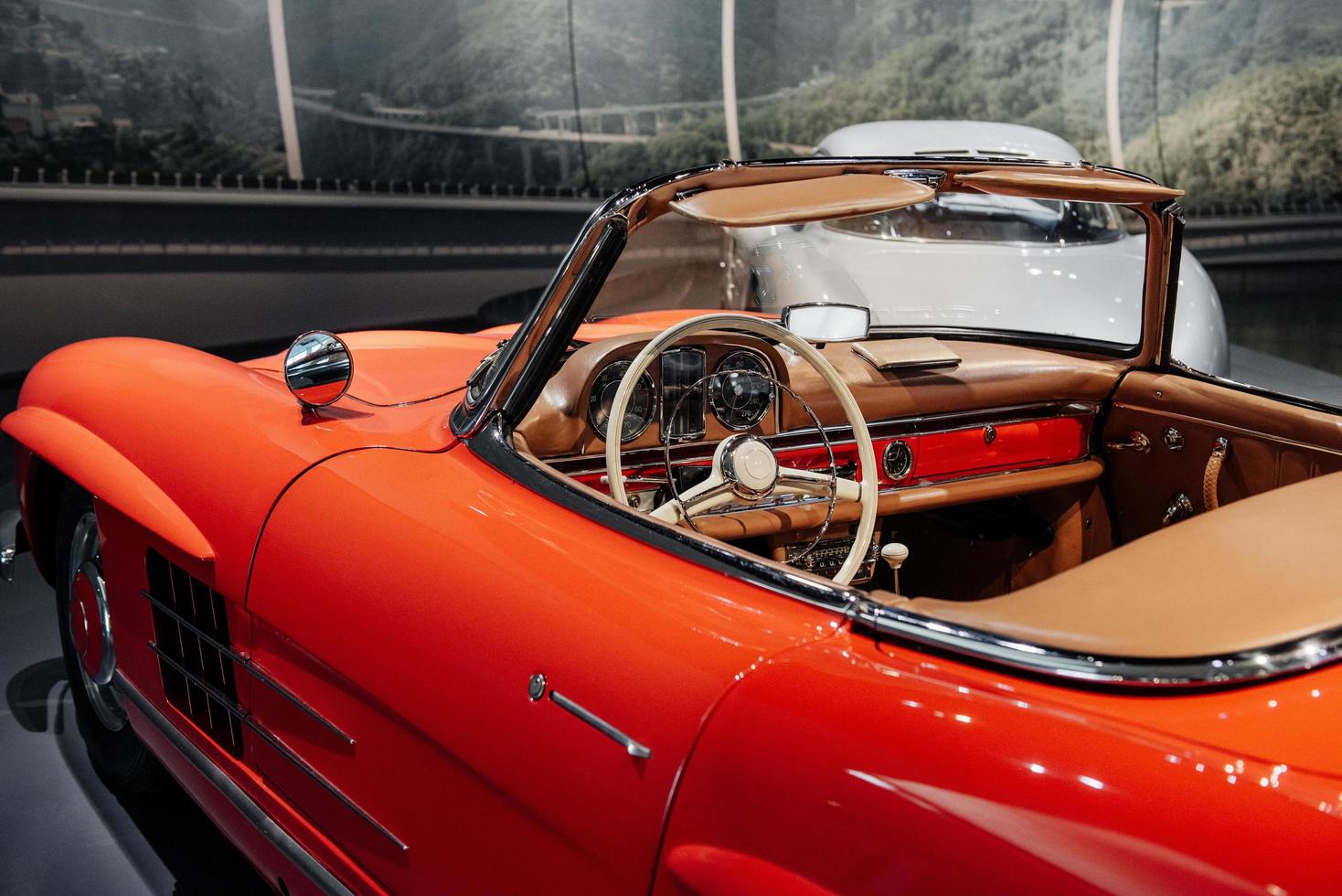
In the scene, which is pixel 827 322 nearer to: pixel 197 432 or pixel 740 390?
pixel 740 390

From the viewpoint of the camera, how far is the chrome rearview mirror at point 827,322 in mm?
Answer: 2215

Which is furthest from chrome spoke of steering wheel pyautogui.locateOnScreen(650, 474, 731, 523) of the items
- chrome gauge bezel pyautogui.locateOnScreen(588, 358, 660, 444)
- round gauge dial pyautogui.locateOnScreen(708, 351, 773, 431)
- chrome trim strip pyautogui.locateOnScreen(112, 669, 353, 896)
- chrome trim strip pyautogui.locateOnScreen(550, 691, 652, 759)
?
chrome trim strip pyautogui.locateOnScreen(112, 669, 353, 896)

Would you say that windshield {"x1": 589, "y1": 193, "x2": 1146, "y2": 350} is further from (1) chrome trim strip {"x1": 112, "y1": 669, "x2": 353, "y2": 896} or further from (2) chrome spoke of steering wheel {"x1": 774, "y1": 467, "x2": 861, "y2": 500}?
(1) chrome trim strip {"x1": 112, "y1": 669, "x2": 353, "y2": 896}

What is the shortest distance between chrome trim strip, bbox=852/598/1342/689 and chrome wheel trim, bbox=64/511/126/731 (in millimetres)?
1865

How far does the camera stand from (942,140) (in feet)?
19.0

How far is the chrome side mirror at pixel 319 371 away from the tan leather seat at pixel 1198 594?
1062mm

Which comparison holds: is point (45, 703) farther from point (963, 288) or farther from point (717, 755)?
point (963, 288)

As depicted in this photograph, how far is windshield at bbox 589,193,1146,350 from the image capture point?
4.68 m

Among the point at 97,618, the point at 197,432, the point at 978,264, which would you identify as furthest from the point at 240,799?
the point at 978,264

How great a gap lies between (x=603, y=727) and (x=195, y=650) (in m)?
1.11

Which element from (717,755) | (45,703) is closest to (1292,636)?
(717,755)

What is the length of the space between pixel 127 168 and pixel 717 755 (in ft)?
20.7

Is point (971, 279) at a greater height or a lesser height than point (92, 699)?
greater

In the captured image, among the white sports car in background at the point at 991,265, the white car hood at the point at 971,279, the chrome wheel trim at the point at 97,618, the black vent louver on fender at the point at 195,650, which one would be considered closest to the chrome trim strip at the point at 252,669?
the black vent louver on fender at the point at 195,650
